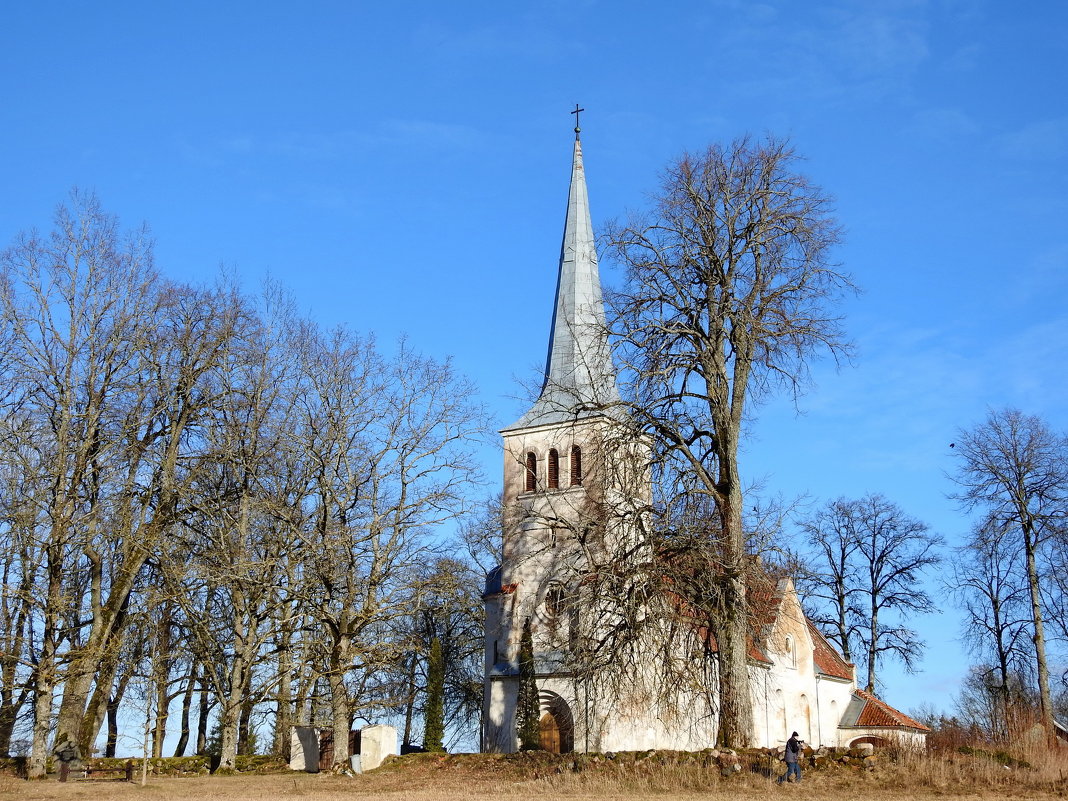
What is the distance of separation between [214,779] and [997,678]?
35423 millimetres

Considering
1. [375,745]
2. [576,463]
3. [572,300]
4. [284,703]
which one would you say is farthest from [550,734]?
[572,300]

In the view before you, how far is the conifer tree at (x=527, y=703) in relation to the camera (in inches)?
1148

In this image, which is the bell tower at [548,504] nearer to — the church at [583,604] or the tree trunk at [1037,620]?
the church at [583,604]

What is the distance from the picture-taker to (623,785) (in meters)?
18.7

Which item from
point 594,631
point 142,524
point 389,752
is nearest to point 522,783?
point 594,631

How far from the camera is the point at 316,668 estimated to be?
28.7 metres

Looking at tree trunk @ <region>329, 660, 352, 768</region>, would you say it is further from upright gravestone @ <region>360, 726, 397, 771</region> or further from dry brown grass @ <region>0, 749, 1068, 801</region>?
dry brown grass @ <region>0, 749, 1068, 801</region>

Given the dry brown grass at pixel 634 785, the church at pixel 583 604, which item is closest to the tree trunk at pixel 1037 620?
the church at pixel 583 604

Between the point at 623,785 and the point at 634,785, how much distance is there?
207 millimetres

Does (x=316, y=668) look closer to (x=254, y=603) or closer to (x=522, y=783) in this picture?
(x=254, y=603)

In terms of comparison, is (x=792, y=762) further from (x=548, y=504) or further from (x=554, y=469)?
(x=554, y=469)

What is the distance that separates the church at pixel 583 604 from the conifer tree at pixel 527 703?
10.6 inches

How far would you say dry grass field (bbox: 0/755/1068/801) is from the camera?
17.1 meters

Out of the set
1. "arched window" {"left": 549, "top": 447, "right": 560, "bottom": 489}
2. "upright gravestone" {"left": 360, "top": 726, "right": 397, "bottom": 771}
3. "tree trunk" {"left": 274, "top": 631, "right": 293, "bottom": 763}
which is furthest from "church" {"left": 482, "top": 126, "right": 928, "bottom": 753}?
"tree trunk" {"left": 274, "top": 631, "right": 293, "bottom": 763}
